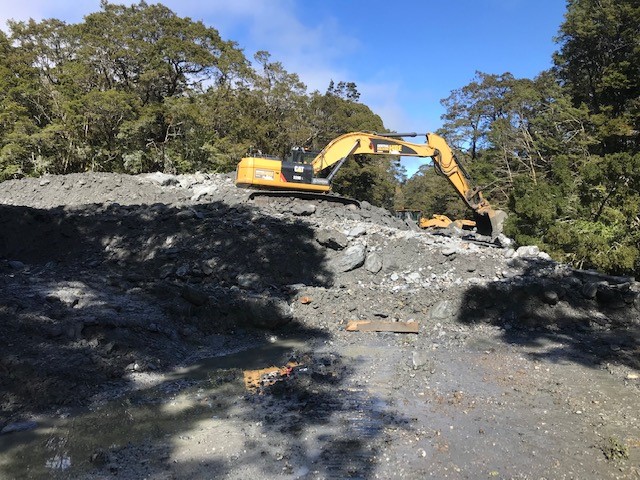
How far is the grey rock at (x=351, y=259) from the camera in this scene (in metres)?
8.83

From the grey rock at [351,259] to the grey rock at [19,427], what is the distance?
18.8ft

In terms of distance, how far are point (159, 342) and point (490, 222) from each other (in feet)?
33.7

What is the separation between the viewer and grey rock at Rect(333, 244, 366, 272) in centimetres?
883

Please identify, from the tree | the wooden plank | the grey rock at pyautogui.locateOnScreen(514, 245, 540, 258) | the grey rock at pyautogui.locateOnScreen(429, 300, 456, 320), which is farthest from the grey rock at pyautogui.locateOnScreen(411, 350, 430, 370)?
the tree

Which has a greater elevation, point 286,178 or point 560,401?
point 286,178

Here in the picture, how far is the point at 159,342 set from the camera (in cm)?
566

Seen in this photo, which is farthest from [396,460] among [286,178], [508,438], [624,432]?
[286,178]

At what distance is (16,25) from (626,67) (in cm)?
2790

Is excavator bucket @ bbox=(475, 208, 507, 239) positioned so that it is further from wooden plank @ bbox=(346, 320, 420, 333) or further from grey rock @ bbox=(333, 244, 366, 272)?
wooden plank @ bbox=(346, 320, 420, 333)

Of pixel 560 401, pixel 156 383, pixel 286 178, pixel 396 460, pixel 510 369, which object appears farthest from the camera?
pixel 286 178

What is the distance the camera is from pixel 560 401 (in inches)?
168

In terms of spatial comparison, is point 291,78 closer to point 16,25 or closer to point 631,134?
point 16,25

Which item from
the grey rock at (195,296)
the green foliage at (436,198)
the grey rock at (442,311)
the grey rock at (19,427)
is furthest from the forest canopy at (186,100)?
the grey rock at (19,427)

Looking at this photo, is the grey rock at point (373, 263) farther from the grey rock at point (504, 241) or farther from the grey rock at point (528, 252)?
the grey rock at point (504, 241)
